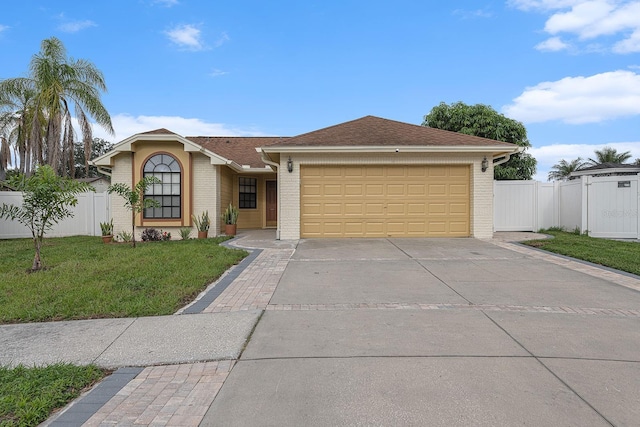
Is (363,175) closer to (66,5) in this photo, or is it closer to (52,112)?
(66,5)

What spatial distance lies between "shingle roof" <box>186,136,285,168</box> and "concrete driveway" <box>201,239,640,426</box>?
12413mm

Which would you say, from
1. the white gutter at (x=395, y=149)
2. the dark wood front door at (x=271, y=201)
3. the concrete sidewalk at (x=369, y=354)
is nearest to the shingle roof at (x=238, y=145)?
the dark wood front door at (x=271, y=201)

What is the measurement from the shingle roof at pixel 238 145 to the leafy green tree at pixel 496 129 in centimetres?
1197

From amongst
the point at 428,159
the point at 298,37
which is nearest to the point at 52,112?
the point at 298,37

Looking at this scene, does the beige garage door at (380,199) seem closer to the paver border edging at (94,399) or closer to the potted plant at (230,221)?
the potted plant at (230,221)

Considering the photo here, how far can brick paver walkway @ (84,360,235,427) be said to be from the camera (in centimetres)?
271

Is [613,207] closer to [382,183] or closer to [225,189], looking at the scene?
[382,183]

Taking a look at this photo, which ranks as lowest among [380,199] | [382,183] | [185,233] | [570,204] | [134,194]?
[185,233]

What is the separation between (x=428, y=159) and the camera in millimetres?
12617

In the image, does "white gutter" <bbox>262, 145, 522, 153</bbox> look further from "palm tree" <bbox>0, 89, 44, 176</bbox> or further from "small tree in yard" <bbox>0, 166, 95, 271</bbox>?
"palm tree" <bbox>0, 89, 44, 176</bbox>

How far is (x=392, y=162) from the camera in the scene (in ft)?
41.4

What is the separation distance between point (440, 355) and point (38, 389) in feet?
11.6

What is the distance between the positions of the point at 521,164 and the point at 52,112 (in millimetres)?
26391

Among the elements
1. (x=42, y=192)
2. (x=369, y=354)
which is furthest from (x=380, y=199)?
(x=369, y=354)
